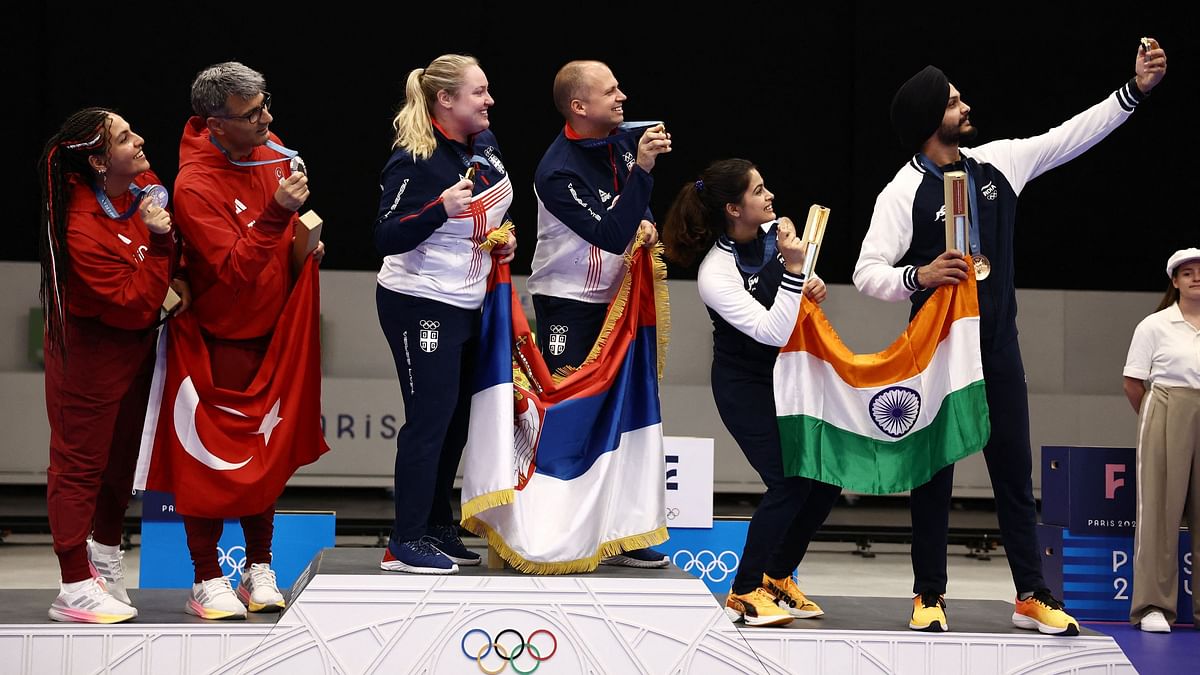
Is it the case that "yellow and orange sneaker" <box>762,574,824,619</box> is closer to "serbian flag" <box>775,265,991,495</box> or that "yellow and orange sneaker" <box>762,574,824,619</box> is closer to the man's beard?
"serbian flag" <box>775,265,991,495</box>

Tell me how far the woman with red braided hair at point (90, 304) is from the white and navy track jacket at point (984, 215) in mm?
2208

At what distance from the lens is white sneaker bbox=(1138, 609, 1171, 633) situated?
5.39 m

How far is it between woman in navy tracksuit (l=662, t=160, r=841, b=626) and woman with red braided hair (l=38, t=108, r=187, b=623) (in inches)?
67.6

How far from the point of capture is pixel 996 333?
3.89m

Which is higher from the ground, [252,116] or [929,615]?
[252,116]

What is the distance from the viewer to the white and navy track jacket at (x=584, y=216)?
3.88 metres

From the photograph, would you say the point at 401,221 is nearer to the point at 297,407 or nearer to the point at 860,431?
the point at 297,407

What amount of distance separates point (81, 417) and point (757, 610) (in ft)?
7.08

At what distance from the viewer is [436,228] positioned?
3711 millimetres

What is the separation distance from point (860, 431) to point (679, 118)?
5.70 m

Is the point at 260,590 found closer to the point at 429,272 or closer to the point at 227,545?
the point at 429,272

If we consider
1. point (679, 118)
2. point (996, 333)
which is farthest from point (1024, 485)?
point (679, 118)

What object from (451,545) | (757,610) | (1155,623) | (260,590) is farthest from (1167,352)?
(260,590)

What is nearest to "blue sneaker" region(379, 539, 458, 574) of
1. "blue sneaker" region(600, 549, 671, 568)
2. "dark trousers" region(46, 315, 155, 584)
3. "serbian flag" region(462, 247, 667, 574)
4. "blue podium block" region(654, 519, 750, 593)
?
"serbian flag" region(462, 247, 667, 574)
